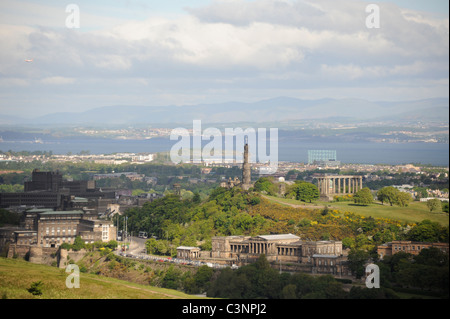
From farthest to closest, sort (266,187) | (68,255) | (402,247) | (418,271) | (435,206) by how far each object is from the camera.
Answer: (266,187)
(435,206)
(68,255)
(402,247)
(418,271)

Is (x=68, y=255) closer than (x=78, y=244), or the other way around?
(x=68, y=255)

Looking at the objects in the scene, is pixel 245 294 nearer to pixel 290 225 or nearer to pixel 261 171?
pixel 290 225

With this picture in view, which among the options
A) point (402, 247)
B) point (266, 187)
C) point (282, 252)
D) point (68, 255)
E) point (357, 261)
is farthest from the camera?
point (266, 187)

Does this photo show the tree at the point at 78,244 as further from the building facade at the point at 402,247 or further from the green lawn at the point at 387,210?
the building facade at the point at 402,247

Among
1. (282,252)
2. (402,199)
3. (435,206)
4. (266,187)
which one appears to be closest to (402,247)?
(282,252)

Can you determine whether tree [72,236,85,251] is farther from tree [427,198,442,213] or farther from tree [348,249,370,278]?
tree [427,198,442,213]

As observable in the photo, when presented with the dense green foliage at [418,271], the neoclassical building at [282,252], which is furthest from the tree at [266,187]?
the dense green foliage at [418,271]

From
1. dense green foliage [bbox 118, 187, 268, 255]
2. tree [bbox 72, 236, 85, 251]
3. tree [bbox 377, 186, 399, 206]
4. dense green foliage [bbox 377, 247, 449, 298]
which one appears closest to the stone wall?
tree [bbox 72, 236, 85, 251]

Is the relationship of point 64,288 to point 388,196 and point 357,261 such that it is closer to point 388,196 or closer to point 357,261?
point 357,261
